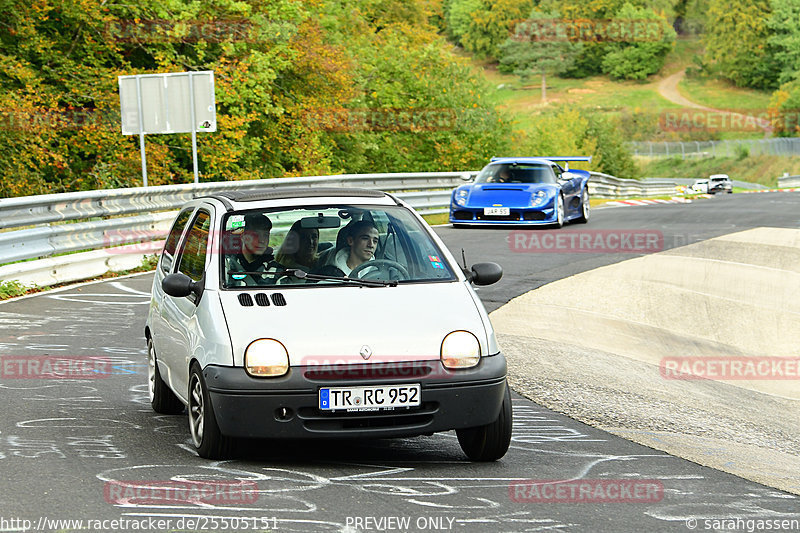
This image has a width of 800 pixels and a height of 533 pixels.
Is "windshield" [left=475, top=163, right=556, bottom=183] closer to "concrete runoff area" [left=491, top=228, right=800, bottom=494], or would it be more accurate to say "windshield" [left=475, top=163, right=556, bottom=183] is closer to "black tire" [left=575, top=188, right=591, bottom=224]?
"black tire" [left=575, top=188, right=591, bottom=224]

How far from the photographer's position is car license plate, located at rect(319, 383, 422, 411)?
5.43 meters

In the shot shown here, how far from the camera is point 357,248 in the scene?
21.8ft

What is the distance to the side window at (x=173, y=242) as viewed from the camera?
744cm

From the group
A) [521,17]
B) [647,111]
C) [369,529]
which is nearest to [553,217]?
[369,529]

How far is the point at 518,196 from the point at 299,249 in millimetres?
15083

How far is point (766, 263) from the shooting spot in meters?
17.2

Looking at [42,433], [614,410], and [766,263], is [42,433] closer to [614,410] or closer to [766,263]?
[614,410]

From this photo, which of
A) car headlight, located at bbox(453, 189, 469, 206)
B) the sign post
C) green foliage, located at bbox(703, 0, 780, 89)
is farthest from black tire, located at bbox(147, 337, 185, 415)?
green foliage, located at bbox(703, 0, 780, 89)

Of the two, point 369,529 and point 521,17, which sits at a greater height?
point 521,17

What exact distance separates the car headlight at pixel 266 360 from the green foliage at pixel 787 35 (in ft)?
504

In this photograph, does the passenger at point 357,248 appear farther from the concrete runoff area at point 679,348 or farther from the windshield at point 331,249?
the concrete runoff area at point 679,348

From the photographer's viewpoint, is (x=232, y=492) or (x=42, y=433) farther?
(x=42, y=433)

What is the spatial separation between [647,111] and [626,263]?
424 ft

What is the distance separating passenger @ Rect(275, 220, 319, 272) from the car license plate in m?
1.15
